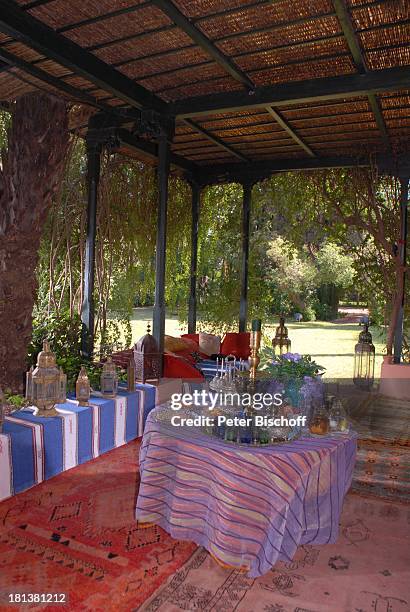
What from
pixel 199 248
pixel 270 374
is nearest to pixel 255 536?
pixel 270 374

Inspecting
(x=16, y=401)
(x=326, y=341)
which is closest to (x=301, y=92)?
(x=16, y=401)

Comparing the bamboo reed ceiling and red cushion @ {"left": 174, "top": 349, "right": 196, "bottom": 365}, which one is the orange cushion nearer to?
red cushion @ {"left": 174, "top": 349, "right": 196, "bottom": 365}

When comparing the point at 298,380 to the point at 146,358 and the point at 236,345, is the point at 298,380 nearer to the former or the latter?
the point at 146,358

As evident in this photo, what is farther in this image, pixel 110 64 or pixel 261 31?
pixel 110 64

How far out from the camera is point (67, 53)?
4.22 m

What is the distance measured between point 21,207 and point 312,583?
3864 mm

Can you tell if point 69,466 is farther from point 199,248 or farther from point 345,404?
point 199,248

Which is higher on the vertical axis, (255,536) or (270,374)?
(270,374)

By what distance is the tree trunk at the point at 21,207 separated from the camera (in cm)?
456

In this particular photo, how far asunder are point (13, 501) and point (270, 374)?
6.77ft

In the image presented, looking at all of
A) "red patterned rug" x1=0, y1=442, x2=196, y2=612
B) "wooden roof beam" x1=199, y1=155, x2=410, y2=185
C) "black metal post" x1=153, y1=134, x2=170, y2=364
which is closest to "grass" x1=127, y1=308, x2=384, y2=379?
"black metal post" x1=153, y1=134, x2=170, y2=364

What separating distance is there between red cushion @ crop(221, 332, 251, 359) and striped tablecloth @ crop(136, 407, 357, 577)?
498 centimetres

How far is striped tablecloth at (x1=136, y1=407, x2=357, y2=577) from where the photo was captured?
2.66 meters

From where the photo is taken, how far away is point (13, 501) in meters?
3.53
